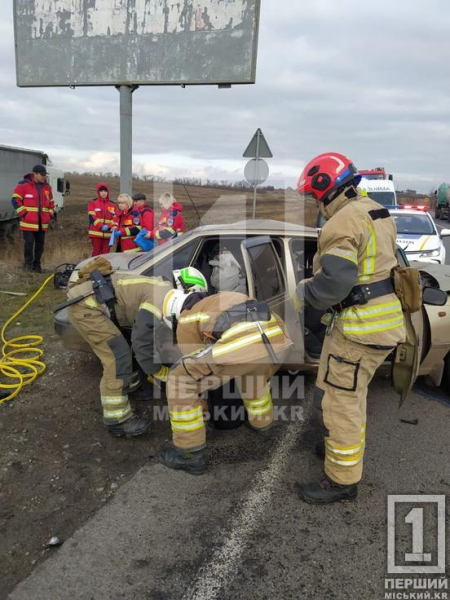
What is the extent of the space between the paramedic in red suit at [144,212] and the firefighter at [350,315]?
5124 mm

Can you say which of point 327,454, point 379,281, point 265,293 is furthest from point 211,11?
point 327,454

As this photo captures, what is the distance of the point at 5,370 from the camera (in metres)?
4.52

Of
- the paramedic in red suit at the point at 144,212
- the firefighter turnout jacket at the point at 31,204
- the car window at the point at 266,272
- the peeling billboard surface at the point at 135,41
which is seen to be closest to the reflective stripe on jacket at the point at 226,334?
the car window at the point at 266,272

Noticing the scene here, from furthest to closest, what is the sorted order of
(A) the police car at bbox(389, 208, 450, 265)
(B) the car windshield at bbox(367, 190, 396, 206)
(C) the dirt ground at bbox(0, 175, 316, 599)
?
1. (B) the car windshield at bbox(367, 190, 396, 206)
2. (A) the police car at bbox(389, 208, 450, 265)
3. (C) the dirt ground at bbox(0, 175, 316, 599)

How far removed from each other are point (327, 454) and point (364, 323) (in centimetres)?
81

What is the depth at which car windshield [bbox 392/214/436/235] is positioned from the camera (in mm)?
8883

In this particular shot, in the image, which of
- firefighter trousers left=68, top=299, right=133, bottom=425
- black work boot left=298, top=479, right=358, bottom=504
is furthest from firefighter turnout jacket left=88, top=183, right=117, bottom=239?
black work boot left=298, top=479, right=358, bottom=504

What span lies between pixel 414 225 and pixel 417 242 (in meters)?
0.85

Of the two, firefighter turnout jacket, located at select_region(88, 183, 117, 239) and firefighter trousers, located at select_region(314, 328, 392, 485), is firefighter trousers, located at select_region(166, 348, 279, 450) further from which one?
firefighter turnout jacket, located at select_region(88, 183, 117, 239)

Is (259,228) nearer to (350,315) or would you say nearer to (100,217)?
(350,315)

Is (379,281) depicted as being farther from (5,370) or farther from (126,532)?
(5,370)

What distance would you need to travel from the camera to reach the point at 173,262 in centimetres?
406

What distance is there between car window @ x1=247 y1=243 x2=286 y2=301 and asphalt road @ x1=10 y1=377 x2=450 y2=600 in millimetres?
1171

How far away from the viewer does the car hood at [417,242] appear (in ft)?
27.3
